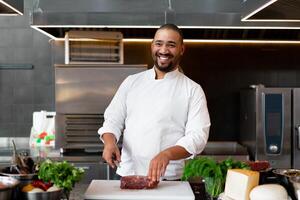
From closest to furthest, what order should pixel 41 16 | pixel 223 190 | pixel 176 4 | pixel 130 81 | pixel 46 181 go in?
pixel 46 181 → pixel 223 190 → pixel 130 81 → pixel 41 16 → pixel 176 4

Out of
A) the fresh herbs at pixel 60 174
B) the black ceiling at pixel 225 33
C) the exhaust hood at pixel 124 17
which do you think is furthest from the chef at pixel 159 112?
the black ceiling at pixel 225 33

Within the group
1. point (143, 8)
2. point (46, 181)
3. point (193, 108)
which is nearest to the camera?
point (46, 181)

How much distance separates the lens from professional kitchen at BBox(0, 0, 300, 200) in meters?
1.91

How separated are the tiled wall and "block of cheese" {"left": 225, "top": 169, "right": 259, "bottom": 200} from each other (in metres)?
2.93

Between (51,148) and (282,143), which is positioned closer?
(282,143)

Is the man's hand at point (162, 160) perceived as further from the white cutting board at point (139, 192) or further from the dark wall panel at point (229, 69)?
the dark wall panel at point (229, 69)

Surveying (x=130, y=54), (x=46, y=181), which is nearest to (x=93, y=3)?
(x=130, y=54)

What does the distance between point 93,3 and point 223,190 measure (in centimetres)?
246

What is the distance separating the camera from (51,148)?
13.4 feet

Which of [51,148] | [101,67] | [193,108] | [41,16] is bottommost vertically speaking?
[51,148]

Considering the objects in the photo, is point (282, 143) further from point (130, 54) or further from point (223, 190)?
point (223, 190)

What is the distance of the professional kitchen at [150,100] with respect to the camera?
1906 millimetres

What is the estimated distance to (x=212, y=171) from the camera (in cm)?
188

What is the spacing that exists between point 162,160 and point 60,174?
0.47 meters
